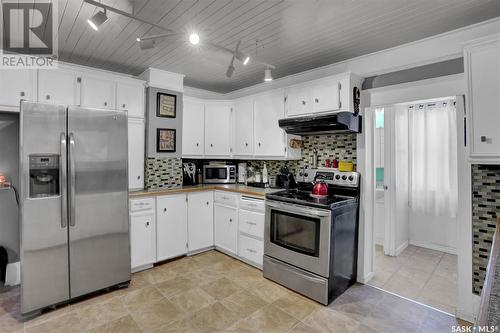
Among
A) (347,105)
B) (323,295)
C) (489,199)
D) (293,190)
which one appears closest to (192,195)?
(293,190)

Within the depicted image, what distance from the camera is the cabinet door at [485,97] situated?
1.86 m

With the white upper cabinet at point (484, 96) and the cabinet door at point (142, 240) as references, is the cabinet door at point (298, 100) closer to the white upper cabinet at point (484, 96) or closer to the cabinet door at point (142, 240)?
the white upper cabinet at point (484, 96)

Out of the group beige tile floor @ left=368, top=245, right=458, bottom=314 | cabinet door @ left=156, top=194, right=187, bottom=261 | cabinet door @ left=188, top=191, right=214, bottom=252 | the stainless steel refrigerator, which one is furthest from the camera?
cabinet door @ left=188, top=191, right=214, bottom=252

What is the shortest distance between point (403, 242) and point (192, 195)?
3.22 meters

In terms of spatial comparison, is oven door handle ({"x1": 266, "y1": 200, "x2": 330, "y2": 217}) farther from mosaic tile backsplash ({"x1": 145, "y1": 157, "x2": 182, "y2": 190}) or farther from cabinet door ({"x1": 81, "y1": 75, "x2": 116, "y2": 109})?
cabinet door ({"x1": 81, "y1": 75, "x2": 116, "y2": 109})

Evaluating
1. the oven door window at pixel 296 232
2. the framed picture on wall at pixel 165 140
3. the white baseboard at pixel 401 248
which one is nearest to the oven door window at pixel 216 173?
the framed picture on wall at pixel 165 140

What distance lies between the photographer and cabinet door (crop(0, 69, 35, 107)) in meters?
2.53

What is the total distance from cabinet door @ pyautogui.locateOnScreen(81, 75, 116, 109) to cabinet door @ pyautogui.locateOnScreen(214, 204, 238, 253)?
193 centimetres

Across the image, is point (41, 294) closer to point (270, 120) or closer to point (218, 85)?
point (270, 120)

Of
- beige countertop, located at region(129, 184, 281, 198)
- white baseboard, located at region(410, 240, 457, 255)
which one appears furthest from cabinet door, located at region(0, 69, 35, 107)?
white baseboard, located at region(410, 240, 457, 255)

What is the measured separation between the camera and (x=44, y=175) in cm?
232

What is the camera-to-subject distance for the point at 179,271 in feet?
10.3

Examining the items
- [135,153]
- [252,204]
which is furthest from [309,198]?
[135,153]

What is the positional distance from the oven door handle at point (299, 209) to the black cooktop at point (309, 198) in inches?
1.7
